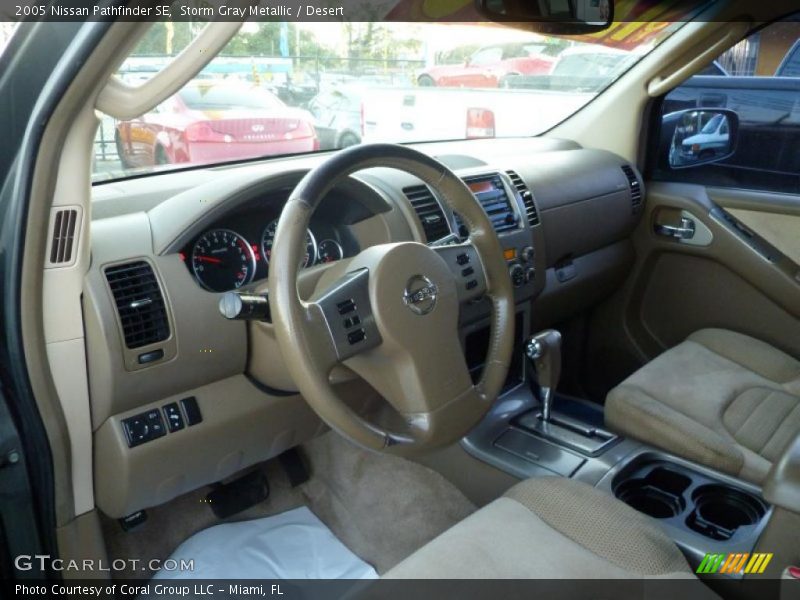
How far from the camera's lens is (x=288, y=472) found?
2.51 meters

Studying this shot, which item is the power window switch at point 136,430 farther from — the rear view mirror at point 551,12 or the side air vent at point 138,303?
the rear view mirror at point 551,12

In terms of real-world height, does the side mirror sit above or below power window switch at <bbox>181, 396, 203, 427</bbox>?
above

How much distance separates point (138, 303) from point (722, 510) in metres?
1.57

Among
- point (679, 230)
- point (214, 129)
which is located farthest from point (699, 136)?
point (214, 129)

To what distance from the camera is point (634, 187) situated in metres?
3.18

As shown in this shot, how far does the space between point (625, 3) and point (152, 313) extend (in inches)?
76.1

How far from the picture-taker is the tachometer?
1.85 m

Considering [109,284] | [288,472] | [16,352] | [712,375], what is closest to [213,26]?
[109,284]

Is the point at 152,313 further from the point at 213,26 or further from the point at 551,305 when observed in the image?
the point at 551,305

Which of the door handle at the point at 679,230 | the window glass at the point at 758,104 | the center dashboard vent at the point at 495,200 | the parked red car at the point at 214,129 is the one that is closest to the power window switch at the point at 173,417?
the parked red car at the point at 214,129

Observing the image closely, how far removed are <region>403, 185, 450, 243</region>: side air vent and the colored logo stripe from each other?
105 centimetres

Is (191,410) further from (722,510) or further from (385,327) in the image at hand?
(722,510)

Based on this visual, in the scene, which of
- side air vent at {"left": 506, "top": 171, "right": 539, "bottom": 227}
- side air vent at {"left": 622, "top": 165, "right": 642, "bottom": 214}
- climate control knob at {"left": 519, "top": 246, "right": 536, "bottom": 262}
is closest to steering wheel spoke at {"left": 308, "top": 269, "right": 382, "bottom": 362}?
climate control knob at {"left": 519, "top": 246, "right": 536, "bottom": 262}

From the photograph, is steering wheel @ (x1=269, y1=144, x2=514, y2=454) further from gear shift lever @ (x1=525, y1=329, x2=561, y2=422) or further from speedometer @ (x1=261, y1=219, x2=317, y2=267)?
gear shift lever @ (x1=525, y1=329, x2=561, y2=422)
